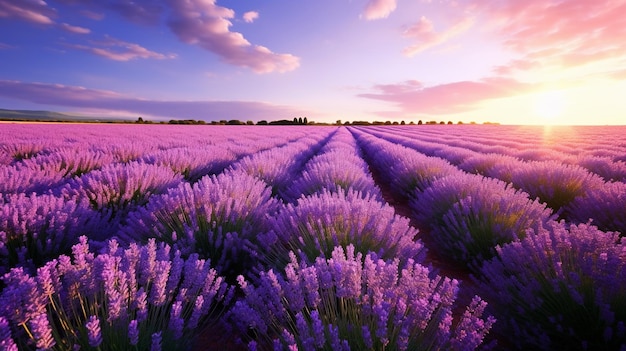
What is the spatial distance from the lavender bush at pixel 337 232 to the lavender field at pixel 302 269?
12mm

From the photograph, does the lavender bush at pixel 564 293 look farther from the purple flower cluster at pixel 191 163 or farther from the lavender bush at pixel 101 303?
the purple flower cluster at pixel 191 163

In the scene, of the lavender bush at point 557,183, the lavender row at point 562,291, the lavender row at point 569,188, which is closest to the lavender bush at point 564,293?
the lavender row at point 562,291

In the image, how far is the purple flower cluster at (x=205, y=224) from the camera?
88.7 inches

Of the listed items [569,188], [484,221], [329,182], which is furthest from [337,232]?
[569,188]

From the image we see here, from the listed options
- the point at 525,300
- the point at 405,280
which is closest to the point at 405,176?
the point at 525,300

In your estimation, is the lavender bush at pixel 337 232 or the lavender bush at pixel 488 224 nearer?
the lavender bush at pixel 337 232

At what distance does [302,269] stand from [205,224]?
1.27m

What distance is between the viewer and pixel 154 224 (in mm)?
2402

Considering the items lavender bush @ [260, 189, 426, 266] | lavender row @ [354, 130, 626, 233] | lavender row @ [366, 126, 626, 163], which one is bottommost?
lavender row @ [366, 126, 626, 163]

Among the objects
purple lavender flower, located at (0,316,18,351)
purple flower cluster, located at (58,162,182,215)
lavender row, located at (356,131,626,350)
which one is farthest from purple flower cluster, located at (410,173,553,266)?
purple flower cluster, located at (58,162,182,215)

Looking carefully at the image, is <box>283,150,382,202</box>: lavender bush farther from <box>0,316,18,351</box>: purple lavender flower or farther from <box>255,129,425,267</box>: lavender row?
<box>0,316,18,351</box>: purple lavender flower

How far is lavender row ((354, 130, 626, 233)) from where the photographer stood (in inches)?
124

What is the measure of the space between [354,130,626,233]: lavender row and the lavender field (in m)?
0.02

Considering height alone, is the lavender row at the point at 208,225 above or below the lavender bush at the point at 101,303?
below
